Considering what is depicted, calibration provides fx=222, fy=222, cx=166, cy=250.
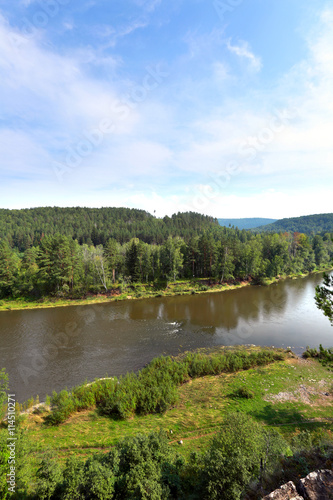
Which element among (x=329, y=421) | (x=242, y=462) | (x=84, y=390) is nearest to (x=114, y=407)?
(x=84, y=390)

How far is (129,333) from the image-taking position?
29.5m

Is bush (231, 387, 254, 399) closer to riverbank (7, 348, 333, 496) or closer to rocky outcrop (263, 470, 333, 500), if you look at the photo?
riverbank (7, 348, 333, 496)

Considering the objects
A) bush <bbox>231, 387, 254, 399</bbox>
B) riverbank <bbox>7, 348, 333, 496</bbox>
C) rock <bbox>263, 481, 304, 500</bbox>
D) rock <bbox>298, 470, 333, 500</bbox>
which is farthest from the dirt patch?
rock <bbox>263, 481, 304, 500</bbox>

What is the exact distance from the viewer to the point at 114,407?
1477 centimetres

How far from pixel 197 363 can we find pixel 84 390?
954 centimetres

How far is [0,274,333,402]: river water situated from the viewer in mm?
21125

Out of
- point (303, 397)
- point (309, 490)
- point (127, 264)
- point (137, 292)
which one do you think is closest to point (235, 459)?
point (309, 490)

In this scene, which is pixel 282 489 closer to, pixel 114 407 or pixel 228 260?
pixel 114 407

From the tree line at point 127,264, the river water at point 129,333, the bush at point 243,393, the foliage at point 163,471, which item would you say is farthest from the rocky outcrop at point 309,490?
the tree line at point 127,264

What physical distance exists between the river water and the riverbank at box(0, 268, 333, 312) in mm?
2651

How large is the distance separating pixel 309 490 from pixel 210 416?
978cm

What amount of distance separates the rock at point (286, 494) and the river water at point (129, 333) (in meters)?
17.3

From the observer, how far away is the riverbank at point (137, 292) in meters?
44.0

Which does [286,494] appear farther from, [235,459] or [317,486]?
[235,459]
